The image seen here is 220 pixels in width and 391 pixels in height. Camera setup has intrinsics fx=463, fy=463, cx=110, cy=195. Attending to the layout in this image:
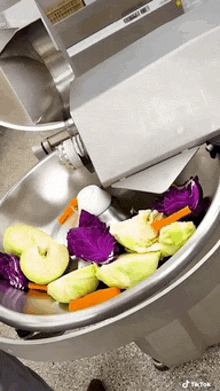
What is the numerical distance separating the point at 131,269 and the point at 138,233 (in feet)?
0.22

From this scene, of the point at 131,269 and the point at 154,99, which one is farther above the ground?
the point at 154,99

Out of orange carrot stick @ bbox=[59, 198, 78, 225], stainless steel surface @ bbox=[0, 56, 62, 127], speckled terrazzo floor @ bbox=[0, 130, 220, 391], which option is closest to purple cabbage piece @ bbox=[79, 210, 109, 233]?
orange carrot stick @ bbox=[59, 198, 78, 225]

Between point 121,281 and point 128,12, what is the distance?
51 centimetres

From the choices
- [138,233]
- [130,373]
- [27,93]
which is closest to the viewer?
[138,233]

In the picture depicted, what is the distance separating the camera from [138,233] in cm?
76

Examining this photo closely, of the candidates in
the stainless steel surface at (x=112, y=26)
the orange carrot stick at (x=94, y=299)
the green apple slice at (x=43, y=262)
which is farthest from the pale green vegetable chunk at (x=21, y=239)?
the stainless steel surface at (x=112, y=26)

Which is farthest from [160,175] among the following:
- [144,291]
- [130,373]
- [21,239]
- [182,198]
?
[130,373]

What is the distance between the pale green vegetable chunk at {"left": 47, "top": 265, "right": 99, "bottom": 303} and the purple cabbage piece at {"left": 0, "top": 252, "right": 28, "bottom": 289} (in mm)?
64

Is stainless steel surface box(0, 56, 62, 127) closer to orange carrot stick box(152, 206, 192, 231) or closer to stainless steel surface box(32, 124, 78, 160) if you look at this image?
stainless steel surface box(32, 124, 78, 160)

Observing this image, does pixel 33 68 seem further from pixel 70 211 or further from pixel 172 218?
pixel 172 218

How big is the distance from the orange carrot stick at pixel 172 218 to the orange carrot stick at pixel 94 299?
0.12 m

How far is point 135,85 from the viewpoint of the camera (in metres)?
0.67

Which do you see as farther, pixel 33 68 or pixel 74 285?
pixel 33 68

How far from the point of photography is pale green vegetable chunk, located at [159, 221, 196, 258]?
719 millimetres
